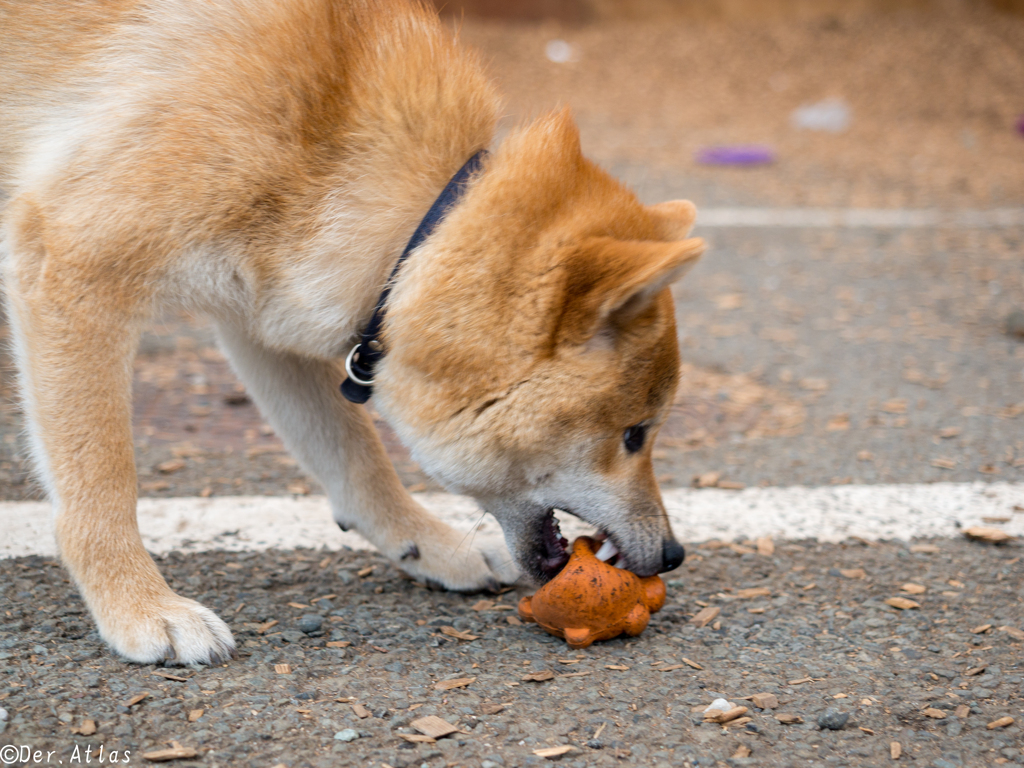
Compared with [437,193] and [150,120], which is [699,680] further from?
[150,120]

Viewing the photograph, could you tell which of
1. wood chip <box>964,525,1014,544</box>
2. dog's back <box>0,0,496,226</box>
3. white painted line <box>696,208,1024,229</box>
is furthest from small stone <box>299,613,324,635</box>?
white painted line <box>696,208,1024,229</box>

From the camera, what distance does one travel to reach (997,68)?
10492 millimetres

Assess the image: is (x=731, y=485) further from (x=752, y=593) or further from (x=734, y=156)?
(x=734, y=156)

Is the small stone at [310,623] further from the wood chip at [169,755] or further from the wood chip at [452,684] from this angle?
the wood chip at [169,755]

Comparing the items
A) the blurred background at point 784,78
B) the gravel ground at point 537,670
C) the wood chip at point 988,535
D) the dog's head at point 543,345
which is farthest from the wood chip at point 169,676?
the blurred background at point 784,78

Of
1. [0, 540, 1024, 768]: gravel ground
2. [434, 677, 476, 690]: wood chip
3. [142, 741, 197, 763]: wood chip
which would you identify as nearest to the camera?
[142, 741, 197, 763]: wood chip

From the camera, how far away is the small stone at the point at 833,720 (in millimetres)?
1971

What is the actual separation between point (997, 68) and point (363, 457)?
33.9ft

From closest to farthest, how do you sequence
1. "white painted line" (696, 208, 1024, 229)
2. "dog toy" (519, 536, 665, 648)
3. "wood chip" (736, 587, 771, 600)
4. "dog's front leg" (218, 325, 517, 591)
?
1. "dog toy" (519, 536, 665, 648)
2. "wood chip" (736, 587, 771, 600)
3. "dog's front leg" (218, 325, 517, 591)
4. "white painted line" (696, 208, 1024, 229)

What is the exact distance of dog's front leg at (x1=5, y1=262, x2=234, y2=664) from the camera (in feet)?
7.05

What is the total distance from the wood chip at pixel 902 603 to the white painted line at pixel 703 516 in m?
0.38

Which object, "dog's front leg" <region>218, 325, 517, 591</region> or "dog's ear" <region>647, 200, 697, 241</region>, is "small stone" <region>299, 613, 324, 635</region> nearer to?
"dog's front leg" <region>218, 325, 517, 591</region>

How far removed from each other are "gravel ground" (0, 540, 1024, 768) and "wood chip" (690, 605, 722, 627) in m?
0.01

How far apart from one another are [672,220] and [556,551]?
3.00 ft
